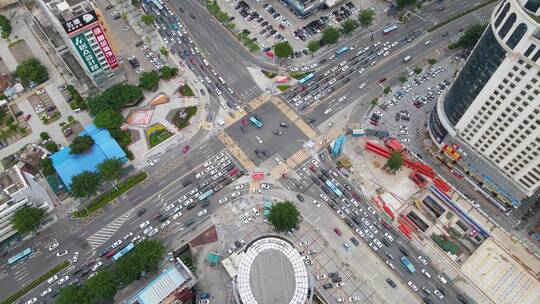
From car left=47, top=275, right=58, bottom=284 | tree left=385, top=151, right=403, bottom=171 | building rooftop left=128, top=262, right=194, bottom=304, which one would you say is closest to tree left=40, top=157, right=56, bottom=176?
car left=47, top=275, right=58, bottom=284

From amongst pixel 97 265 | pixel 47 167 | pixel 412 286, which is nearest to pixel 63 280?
pixel 97 265

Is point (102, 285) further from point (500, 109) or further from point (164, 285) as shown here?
point (500, 109)

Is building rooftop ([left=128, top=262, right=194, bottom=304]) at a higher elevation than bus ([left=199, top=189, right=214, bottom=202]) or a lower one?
lower

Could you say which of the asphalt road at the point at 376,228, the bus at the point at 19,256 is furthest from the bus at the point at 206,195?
the bus at the point at 19,256

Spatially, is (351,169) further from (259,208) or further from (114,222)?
(114,222)

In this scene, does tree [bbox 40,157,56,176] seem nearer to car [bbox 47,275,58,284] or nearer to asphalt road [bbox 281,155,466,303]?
car [bbox 47,275,58,284]

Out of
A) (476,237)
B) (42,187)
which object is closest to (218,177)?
(42,187)
